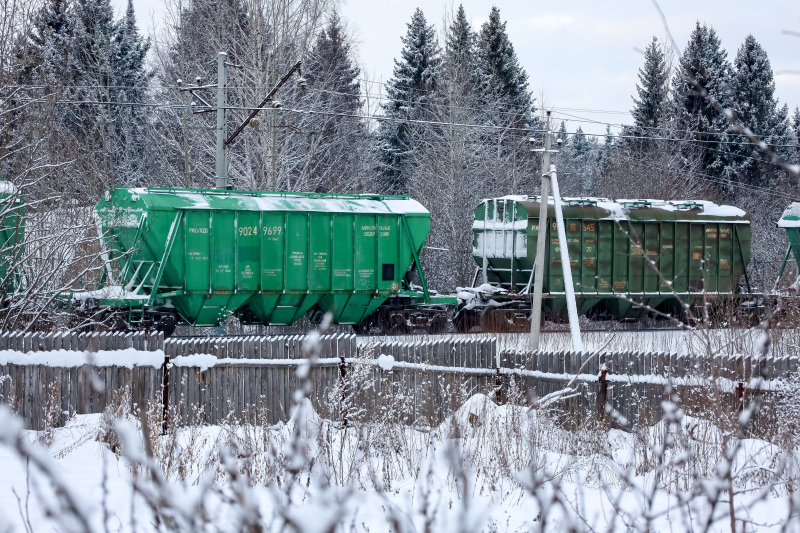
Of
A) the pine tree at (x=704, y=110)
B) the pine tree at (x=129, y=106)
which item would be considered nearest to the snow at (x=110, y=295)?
the pine tree at (x=129, y=106)

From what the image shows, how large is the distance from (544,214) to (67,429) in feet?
30.7

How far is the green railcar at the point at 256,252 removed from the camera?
1706 cm

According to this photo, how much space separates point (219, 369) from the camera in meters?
10.9

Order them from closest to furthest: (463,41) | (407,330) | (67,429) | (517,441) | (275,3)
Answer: (517,441), (67,429), (407,330), (275,3), (463,41)

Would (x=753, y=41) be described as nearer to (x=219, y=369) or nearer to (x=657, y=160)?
(x=657, y=160)

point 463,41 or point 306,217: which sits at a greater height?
point 463,41

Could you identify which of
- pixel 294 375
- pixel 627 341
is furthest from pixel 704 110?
pixel 294 375

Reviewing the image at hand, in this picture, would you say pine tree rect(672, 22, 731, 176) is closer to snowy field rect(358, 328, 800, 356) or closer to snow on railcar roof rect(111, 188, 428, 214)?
snowy field rect(358, 328, 800, 356)

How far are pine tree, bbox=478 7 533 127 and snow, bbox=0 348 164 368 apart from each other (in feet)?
119

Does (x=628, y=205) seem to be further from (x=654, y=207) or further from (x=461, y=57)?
(x=461, y=57)

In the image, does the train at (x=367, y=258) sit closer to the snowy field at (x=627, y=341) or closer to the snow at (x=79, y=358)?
the snowy field at (x=627, y=341)

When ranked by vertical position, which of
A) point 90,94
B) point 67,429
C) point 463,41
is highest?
point 463,41

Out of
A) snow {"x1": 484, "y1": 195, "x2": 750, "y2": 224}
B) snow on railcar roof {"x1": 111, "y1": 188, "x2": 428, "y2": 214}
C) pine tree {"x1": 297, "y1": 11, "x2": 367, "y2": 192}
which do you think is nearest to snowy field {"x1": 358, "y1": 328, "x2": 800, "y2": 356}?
snow on railcar roof {"x1": 111, "y1": 188, "x2": 428, "y2": 214}

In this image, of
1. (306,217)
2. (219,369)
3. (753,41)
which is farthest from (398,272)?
(753,41)
